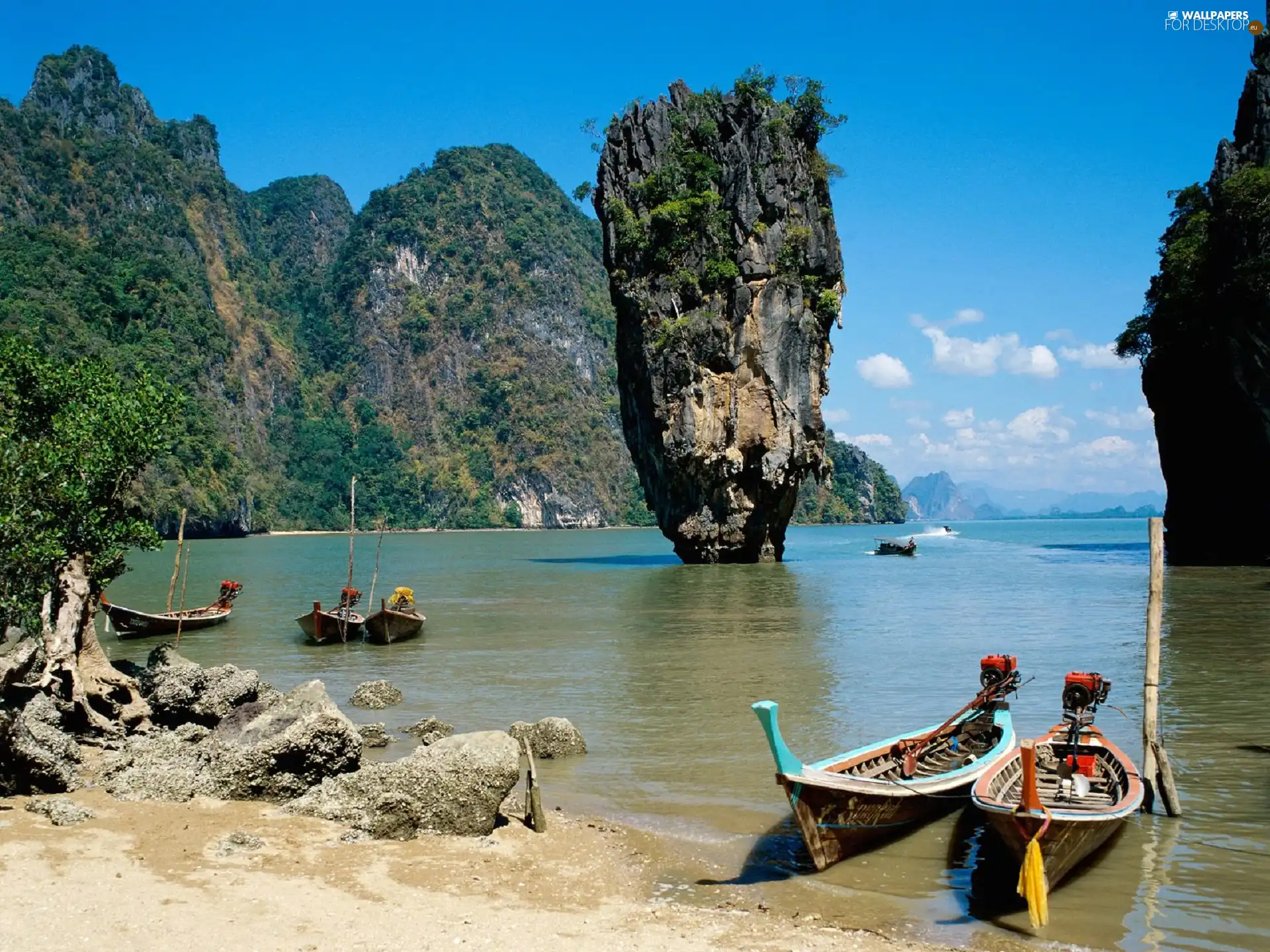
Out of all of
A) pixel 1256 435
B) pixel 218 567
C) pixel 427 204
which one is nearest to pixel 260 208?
pixel 427 204

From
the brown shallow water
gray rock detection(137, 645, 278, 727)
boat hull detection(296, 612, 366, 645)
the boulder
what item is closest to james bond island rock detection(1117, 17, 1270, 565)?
the brown shallow water

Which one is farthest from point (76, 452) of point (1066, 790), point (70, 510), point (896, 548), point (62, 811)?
point (896, 548)

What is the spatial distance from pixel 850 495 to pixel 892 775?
142 meters

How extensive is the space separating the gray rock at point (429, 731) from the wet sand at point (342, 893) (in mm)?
3649

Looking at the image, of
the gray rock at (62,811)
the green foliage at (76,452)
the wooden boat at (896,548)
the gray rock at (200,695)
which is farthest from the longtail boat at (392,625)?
the wooden boat at (896,548)

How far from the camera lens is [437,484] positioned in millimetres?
128000

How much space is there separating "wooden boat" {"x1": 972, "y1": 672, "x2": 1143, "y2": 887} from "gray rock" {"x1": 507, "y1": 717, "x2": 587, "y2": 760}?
16.6 ft

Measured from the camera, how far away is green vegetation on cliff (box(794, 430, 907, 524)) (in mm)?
143875

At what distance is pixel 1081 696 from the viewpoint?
34.1ft

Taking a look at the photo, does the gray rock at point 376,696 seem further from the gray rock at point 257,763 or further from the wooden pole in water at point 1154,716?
the wooden pole in water at point 1154,716

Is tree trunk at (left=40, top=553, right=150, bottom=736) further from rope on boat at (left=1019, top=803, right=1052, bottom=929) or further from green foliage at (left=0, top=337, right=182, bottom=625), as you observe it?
rope on boat at (left=1019, top=803, right=1052, bottom=929)

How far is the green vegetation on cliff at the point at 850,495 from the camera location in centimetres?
14388

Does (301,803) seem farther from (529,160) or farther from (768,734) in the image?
(529,160)

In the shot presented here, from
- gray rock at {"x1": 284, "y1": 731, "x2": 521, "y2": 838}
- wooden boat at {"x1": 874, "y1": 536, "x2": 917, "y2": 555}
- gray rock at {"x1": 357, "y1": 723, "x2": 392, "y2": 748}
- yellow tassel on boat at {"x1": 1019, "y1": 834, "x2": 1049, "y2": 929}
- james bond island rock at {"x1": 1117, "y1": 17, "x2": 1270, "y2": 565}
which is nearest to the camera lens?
yellow tassel on boat at {"x1": 1019, "y1": 834, "x2": 1049, "y2": 929}
